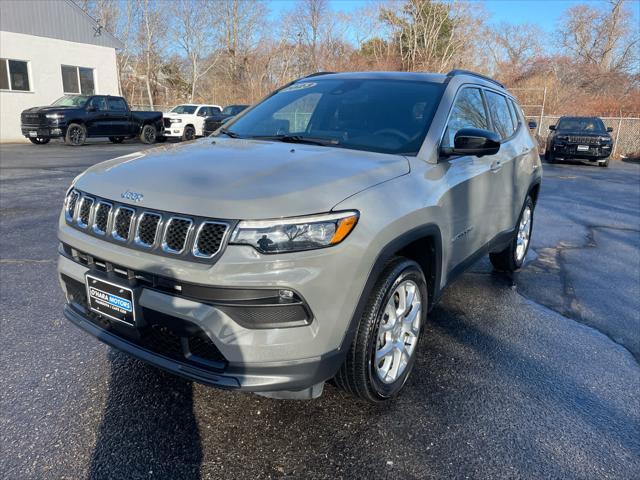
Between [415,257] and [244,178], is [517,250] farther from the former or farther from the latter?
[244,178]

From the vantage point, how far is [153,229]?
7.35 ft

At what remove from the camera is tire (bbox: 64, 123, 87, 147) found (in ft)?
59.7

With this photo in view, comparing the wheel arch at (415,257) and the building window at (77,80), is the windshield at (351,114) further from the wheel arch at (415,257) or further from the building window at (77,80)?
the building window at (77,80)

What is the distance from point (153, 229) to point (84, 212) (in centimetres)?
65

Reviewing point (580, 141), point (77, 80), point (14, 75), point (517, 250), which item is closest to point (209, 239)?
point (517, 250)

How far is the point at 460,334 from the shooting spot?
371cm

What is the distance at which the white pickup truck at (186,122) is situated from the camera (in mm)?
22547

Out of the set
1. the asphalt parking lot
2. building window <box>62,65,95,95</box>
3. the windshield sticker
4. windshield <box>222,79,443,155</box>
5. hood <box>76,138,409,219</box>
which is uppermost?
building window <box>62,65,95,95</box>

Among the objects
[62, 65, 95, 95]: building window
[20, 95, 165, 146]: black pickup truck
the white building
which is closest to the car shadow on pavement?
[20, 95, 165, 146]: black pickup truck

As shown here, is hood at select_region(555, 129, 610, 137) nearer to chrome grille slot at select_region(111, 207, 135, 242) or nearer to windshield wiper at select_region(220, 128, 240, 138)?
windshield wiper at select_region(220, 128, 240, 138)

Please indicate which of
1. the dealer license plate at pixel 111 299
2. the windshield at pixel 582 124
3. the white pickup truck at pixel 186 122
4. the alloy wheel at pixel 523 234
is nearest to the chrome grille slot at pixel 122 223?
the dealer license plate at pixel 111 299

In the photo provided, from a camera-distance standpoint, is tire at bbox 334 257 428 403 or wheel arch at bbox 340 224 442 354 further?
tire at bbox 334 257 428 403

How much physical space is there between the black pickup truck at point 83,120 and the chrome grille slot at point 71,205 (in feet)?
57.4

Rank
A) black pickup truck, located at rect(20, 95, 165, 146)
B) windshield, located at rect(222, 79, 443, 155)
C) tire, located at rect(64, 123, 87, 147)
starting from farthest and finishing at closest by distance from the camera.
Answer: tire, located at rect(64, 123, 87, 147) < black pickup truck, located at rect(20, 95, 165, 146) < windshield, located at rect(222, 79, 443, 155)
